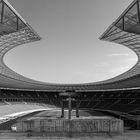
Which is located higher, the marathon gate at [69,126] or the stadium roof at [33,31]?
the stadium roof at [33,31]

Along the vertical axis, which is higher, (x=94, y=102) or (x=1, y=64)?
(x=1, y=64)

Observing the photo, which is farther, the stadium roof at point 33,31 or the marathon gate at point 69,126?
the marathon gate at point 69,126

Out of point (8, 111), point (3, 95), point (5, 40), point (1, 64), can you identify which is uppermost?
point (5, 40)

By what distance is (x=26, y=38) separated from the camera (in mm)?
39438

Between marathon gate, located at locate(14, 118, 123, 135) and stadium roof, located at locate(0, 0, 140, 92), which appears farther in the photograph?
marathon gate, located at locate(14, 118, 123, 135)

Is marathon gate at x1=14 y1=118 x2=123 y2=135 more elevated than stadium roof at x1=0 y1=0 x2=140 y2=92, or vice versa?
stadium roof at x1=0 y1=0 x2=140 y2=92

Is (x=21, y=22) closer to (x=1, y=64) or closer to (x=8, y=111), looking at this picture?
(x=1, y=64)

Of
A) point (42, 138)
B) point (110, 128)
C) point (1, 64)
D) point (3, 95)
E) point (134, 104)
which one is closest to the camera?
point (42, 138)

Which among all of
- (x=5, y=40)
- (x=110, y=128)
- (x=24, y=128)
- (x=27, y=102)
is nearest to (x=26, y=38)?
(x=5, y=40)

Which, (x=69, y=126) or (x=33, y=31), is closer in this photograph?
(x=33, y=31)

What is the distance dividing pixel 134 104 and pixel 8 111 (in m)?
57.4

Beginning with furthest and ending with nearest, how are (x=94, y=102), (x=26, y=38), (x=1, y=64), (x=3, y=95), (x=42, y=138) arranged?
(x=94, y=102), (x=3, y=95), (x=1, y=64), (x=26, y=38), (x=42, y=138)

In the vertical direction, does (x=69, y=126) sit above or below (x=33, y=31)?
below

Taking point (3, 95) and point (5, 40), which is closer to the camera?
point (5, 40)
